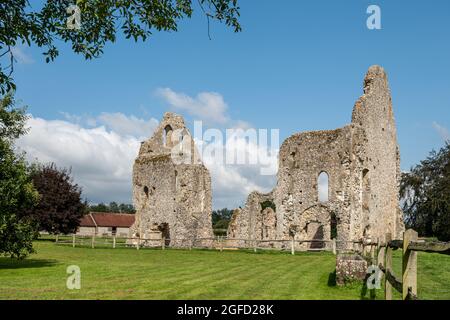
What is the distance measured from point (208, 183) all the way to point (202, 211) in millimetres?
2414

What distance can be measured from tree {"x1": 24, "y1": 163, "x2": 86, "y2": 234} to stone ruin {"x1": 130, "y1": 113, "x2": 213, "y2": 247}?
10.9 metres

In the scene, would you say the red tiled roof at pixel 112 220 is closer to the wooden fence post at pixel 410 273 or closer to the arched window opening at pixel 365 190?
the arched window opening at pixel 365 190

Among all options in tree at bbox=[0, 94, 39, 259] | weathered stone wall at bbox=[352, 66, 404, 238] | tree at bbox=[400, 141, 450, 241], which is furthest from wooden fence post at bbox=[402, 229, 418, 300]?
tree at bbox=[400, 141, 450, 241]

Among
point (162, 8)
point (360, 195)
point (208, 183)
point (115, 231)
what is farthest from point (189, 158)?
point (115, 231)

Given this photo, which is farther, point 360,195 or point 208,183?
point 208,183

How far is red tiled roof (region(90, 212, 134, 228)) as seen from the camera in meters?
79.5

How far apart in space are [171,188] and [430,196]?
2697 cm

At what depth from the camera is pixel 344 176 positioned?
1262 inches

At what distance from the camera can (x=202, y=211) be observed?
123ft

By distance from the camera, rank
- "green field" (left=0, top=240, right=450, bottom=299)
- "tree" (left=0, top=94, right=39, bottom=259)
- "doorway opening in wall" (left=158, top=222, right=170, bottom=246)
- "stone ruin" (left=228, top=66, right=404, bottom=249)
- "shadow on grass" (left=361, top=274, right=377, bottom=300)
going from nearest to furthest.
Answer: "shadow on grass" (left=361, top=274, right=377, bottom=300) < "green field" (left=0, top=240, right=450, bottom=299) < "tree" (left=0, top=94, right=39, bottom=259) < "stone ruin" (left=228, top=66, right=404, bottom=249) < "doorway opening in wall" (left=158, top=222, right=170, bottom=246)

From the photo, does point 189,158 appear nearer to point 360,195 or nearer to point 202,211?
point 202,211

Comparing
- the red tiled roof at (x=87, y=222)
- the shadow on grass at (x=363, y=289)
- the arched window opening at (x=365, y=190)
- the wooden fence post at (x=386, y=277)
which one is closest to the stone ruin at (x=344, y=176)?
the arched window opening at (x=365, y=190)

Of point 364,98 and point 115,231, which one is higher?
point 364,98

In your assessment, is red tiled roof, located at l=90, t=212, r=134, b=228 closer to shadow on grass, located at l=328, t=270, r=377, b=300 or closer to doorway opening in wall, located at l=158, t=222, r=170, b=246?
doorway opening in wall, located at l=158, t=222, r=170, b=246
